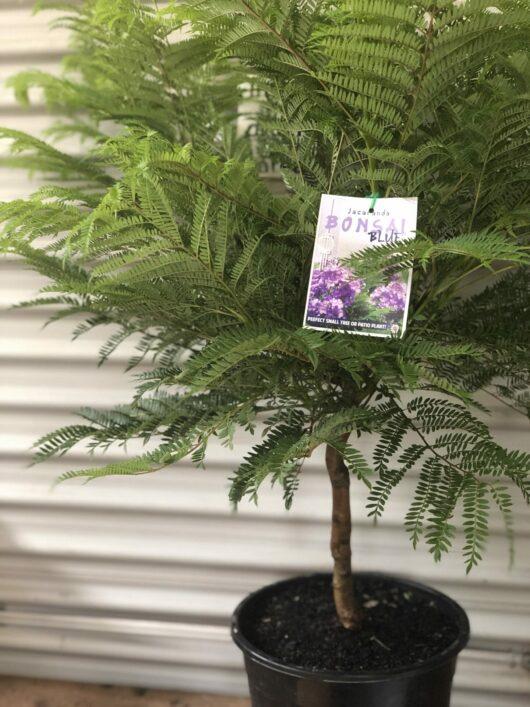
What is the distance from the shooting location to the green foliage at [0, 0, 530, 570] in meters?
0.77

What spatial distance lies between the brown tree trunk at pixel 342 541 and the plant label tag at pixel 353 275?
33cm

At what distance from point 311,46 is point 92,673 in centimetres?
160

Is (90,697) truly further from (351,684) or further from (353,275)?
(353,275)

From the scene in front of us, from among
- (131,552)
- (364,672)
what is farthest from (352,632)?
(131,552)

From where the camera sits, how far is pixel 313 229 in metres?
0.89

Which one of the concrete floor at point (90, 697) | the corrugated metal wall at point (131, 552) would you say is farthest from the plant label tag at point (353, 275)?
the concrete floor at point (90, 697)

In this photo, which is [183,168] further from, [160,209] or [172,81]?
[172,81]

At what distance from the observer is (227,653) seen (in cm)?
168

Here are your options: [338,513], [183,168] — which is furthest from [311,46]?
[338,513]

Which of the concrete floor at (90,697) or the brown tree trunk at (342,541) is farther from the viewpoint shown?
the concrete floor at (90,697)

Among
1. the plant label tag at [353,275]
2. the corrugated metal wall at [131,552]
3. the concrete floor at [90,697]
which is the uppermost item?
the plant label tag at [353,275]

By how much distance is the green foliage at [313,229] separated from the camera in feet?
2.51

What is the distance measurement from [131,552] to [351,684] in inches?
31.2

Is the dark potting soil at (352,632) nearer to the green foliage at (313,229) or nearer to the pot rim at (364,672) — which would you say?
the pot rim at (364,672)
